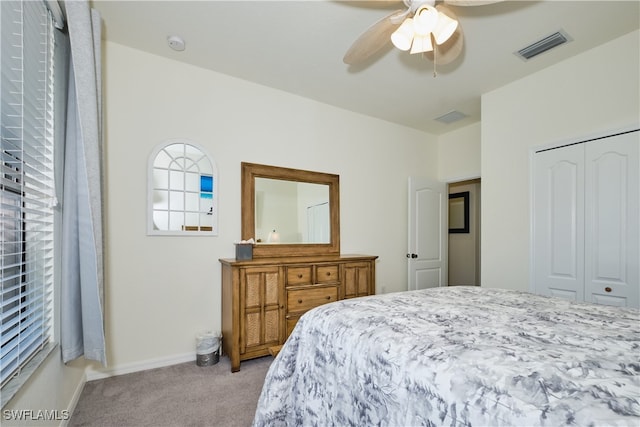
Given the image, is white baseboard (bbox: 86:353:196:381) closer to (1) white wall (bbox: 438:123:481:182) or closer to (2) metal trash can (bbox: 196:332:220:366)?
(2) metal trash can (bbox: 196:332:220:366)

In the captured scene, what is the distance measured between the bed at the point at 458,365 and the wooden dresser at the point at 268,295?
1.13 meters

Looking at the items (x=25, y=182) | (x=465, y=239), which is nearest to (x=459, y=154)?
(x=465, y=239)

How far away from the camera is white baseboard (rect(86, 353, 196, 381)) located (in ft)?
7.41

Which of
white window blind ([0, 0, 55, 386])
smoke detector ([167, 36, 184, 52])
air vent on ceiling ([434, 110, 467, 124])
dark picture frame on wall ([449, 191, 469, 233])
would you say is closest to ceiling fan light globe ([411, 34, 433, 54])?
smoke detector ([167, 36, 184, 52])

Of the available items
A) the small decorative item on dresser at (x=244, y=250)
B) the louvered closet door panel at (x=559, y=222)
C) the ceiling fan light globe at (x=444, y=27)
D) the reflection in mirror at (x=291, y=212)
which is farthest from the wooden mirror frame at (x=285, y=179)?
the louvered closet door panel at (x=559, y=222)

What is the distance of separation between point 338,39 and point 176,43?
52.2 inches

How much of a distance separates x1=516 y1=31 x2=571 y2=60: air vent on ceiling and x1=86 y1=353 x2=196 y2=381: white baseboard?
392 cm

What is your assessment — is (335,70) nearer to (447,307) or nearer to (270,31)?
(270,31)

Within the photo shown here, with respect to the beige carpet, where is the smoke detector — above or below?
above

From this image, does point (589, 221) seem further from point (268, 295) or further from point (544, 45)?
point (268, 295)

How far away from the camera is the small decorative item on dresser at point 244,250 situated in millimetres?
2617

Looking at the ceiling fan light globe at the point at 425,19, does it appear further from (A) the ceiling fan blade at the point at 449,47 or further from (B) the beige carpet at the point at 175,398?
(B) the beige carpet at the point at 175,398

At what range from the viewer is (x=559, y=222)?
8.61 ft

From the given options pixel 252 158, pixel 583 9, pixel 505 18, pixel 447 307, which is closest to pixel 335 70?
pixel 252 158
